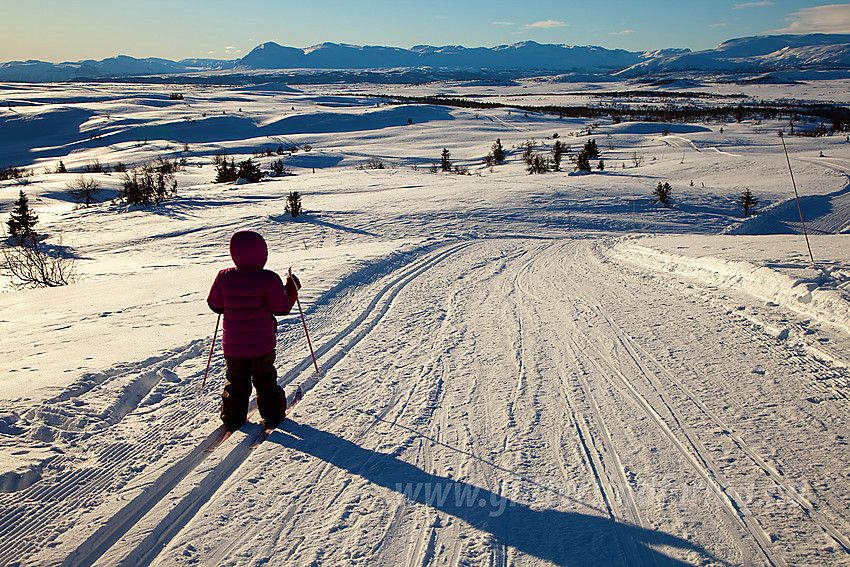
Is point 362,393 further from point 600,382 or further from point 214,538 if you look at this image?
point 600,382

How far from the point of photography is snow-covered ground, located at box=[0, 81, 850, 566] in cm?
244

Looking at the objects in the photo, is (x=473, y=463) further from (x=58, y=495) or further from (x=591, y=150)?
(x=591, y=150)

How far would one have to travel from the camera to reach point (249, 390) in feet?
11.1

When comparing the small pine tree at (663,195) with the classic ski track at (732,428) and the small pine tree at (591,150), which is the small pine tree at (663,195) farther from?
the classic ski track at (732,428)

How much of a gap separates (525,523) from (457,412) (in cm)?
111

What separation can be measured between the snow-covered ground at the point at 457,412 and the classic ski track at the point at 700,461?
0.04 ft

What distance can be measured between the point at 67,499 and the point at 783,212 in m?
14.3

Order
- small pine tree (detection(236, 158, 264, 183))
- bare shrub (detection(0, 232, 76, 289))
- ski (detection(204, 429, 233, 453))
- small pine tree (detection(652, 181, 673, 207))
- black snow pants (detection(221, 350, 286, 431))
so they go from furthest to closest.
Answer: small pine tree (detection(236, 158, 264, 183))
small pine tree (detection(652, 181, 673, 207))
bare shrub (detection(0, 232, 76, 289))
black snow pants (detection(221, 350, 286, 431))
ski (detection(204, 429, 233, 453))

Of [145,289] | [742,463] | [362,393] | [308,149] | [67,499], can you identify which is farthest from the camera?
[308,149]

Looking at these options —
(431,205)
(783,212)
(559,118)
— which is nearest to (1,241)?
(431,205)

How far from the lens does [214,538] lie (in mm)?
2447

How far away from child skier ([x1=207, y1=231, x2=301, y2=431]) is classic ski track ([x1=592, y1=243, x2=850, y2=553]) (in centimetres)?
282

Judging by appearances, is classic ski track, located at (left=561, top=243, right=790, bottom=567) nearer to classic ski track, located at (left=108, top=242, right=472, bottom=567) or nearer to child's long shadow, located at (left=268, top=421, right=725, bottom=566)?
child's long shadow, located at (left=268, top=421, right=725, bottom=566)

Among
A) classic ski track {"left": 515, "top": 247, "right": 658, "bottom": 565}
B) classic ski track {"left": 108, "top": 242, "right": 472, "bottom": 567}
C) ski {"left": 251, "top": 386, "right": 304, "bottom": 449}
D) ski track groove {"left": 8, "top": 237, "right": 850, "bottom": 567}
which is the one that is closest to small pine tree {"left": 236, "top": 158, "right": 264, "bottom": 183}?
classic ski track {"left": 108, "top": 242, "right": 472, "bottom": 567}
